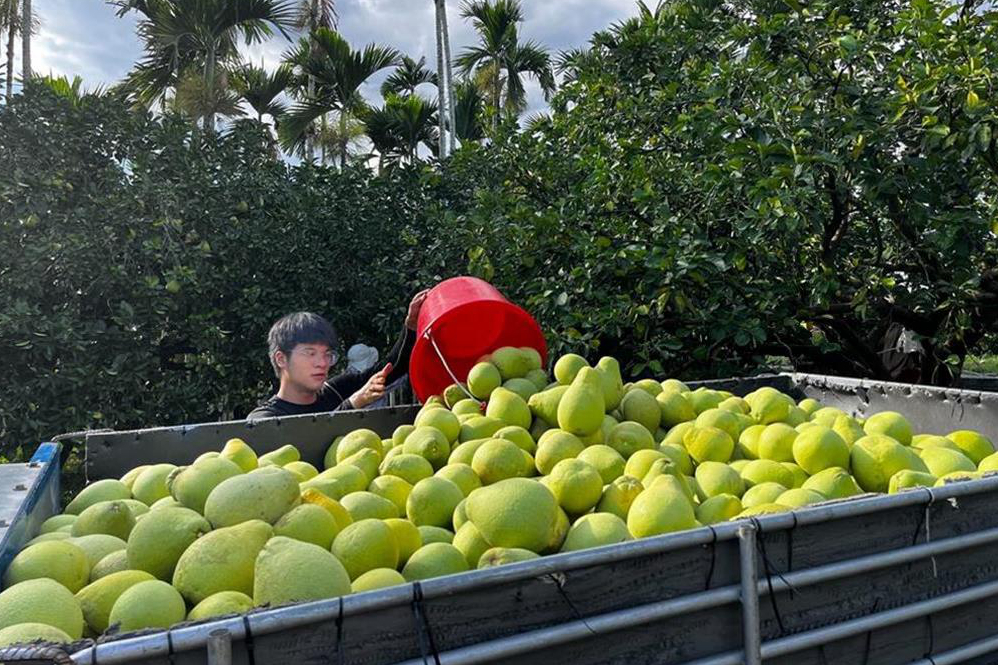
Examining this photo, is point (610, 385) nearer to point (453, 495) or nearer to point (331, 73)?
point (453, 495)

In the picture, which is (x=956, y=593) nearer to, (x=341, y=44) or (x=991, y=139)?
(x=991, y=139)

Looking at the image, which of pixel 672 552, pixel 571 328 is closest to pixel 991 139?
pixel 571 328

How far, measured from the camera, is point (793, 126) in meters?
3.62

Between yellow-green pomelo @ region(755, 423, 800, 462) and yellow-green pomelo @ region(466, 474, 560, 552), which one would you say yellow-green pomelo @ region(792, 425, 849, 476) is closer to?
yellow-green pomelo @ region(755, 423, 800, 462)

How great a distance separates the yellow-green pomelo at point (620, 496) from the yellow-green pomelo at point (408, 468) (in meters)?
0.49

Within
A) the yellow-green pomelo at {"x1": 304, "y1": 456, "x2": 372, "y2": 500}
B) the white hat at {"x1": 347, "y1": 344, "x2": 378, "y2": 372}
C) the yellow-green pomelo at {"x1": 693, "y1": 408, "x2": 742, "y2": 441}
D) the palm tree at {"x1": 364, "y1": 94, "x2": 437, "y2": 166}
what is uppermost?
the palm tree at {"x1": 364, "y1": 94, "x2": 437, "y2": 166}

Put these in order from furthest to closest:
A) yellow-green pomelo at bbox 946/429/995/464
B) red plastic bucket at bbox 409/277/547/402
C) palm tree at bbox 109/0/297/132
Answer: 1. palm tree at bbox 109/0/297/132
2. red plastic bucket at bbox 409/277/547/402
3. yellow-green pomelo at bbox 946/429/995/464

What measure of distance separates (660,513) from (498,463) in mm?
537

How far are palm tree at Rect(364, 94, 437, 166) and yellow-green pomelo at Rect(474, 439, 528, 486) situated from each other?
1369 centimetres

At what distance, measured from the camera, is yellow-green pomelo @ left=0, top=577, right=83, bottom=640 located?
105 centimetres

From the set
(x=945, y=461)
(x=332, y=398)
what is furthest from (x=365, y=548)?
(x=332, y=398)

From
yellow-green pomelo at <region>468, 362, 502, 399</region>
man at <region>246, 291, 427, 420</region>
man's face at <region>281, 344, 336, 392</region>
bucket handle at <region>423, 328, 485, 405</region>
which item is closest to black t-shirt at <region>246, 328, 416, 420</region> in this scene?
man at <region>246, 291, 427, 420</region>

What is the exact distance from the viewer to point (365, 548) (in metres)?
1.28

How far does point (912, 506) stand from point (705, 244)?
2.80m
